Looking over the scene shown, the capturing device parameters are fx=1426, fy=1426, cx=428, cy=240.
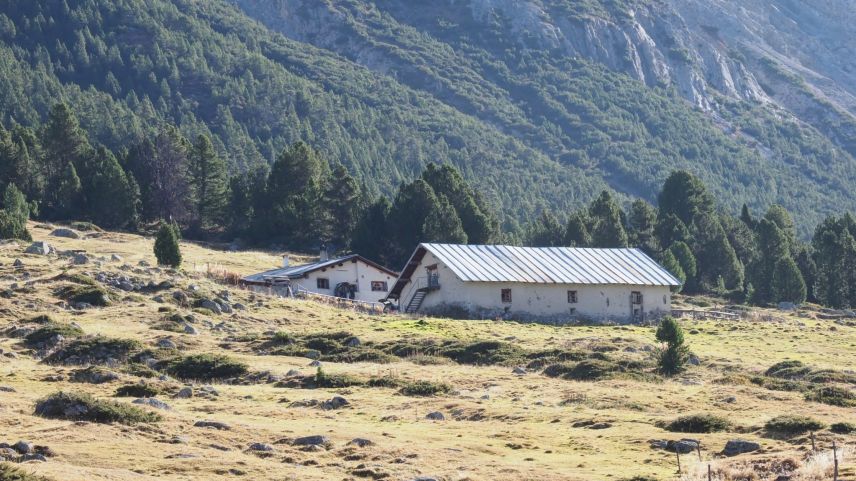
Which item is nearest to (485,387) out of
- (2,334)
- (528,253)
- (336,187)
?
(2,334)

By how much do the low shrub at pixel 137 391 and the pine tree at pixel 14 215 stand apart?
54181 millimetres

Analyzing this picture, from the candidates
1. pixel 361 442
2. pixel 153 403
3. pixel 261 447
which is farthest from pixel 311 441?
pixel 153 403

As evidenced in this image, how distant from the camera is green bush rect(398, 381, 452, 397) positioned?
50.3m

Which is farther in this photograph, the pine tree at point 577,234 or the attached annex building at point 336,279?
the pine tree at point 577,234

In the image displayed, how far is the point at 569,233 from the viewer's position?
13125cm

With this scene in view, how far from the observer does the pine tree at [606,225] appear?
5025 inches

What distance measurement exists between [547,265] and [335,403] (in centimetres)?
4857

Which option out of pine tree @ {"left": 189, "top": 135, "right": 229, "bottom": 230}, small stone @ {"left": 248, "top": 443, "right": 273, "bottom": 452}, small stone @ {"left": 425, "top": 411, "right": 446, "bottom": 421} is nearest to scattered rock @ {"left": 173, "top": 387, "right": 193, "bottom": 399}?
small stone @ {"left": 425, "top": 411, "right": 446, "bottom": 421}

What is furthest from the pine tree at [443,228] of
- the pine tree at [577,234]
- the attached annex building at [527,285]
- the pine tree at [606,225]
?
the pine tree at [606,225]

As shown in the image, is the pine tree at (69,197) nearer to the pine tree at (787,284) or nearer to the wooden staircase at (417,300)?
the wooden staircase at (417,300)

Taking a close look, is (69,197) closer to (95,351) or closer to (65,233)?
(65,233)

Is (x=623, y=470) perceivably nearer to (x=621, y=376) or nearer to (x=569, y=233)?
(x=621, y=376)

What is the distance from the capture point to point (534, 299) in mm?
90125

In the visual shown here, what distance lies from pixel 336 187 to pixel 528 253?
36128 millimetres
